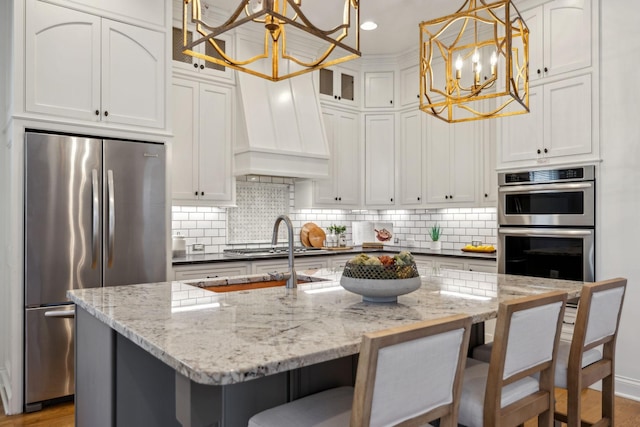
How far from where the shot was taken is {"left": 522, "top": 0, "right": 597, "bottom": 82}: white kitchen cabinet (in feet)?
11.8

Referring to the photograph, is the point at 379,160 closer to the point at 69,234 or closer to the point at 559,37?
the point at 559,37

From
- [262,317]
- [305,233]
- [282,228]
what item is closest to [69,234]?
[262,317]

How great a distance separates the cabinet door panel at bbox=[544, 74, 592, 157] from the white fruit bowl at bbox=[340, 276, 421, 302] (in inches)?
99.0

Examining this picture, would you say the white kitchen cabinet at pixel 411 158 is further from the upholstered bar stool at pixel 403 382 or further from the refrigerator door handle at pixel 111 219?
the upholstered bar stool at pixel 403 382

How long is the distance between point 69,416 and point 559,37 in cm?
453

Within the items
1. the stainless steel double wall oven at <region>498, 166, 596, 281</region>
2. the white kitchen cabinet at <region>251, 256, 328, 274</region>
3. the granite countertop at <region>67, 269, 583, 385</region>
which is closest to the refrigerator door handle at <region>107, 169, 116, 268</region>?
the granite countertop at <region>67, 269, 583, 385</region>

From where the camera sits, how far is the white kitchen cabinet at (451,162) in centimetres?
474

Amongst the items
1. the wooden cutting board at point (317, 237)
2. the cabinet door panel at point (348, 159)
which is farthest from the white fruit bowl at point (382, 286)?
the cabinet door panel at point (348, 159)

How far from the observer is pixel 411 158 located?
211 inches

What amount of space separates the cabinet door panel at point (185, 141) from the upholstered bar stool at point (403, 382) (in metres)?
3.03

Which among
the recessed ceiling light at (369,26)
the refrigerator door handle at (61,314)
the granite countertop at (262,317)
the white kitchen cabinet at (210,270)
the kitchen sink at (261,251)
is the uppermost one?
the recessed ceiling light at (369,26)

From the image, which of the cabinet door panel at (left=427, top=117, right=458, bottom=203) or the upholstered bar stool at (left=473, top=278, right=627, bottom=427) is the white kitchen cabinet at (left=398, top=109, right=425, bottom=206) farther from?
the upholstered bar stool at (left=473, top=278, right=627, bottom=427)

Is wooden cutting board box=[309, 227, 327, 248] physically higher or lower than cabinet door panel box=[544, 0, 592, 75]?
lower

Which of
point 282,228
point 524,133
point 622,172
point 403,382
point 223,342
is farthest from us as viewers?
point 282,228
